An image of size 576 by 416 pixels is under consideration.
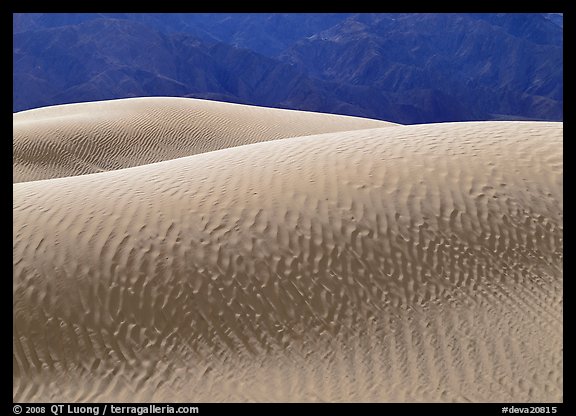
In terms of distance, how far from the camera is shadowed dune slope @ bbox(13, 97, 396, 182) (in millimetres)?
17797

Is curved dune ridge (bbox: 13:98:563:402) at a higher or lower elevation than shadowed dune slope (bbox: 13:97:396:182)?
higher

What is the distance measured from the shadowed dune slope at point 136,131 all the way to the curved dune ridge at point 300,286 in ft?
40.9

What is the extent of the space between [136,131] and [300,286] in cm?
1727

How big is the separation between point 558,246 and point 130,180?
4.06 m

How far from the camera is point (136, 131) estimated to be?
20719 mm

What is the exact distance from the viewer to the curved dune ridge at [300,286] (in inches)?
158

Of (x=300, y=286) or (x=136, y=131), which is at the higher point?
(x=300, y=286)

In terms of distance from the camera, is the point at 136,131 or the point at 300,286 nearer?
the point at 300,286

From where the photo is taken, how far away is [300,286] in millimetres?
4594

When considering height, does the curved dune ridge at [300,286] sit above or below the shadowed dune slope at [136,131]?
above

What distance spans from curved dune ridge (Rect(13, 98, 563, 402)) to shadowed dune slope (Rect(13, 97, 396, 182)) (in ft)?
40.9

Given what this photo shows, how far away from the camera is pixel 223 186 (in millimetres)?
5699

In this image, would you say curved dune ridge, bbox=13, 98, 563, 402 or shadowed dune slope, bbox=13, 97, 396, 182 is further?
shadowed dune slope, bbox=13, 97, 396, 182
